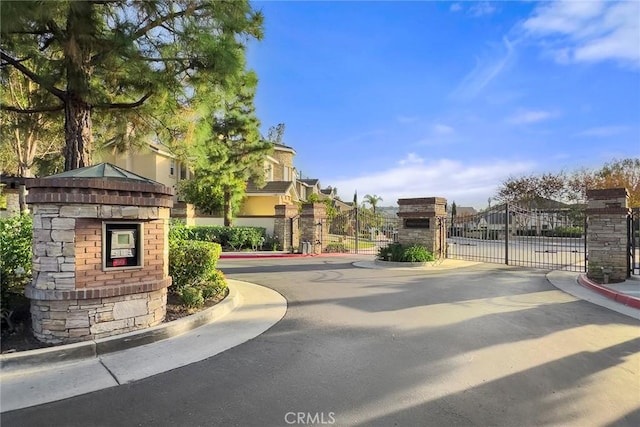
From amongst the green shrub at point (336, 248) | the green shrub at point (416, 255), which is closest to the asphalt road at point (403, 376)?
the green shrub at point (416, 255)

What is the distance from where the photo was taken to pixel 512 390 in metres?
3.91

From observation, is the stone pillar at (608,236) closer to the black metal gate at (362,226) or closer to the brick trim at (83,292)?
the brick trim at (83,292)

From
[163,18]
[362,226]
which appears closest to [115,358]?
[163,18]

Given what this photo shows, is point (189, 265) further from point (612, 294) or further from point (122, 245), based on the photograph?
point (612, 294)

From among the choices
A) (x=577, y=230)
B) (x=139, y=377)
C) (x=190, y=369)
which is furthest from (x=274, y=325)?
(x=577, y=230)

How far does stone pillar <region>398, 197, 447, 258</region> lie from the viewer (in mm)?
15117

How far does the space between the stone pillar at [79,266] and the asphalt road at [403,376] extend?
157 centimetres

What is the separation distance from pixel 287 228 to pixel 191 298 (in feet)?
47.0

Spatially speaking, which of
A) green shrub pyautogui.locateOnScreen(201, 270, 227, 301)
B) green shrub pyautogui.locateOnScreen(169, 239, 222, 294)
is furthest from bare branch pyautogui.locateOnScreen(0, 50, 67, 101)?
green shrub pyautogui.locateOnScreen(201, 270, 227, 301)

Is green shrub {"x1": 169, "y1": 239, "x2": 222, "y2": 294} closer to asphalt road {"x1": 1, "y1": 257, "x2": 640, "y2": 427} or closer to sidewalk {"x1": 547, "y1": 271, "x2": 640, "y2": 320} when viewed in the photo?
asphalt road {"x1": 1, "y1": 257, "x2": 640, "y2": 427}

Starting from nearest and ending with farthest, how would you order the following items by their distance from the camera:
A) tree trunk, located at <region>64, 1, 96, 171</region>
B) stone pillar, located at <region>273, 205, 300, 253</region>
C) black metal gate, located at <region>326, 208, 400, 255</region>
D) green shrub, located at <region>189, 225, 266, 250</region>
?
tree trunk, located at <region>64, 1, 96, 171</region> < green shrub, located at <region>189, 225, 266, 250</region> < stone pillar, located at <region>273, 205, 300, 253</region> < black metal gate, located at <region>326, 208, 400, 255</region>

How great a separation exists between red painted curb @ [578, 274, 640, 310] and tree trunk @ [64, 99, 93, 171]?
1093 centimetres

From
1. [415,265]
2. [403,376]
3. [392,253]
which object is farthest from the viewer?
[392,253]

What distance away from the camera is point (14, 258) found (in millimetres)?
5875
